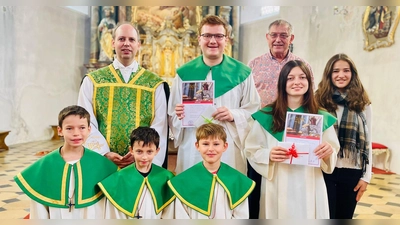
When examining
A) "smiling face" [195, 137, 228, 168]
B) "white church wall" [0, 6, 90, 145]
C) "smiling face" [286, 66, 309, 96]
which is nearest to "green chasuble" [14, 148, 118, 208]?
"smiling face" [195, 137, 228, 168]

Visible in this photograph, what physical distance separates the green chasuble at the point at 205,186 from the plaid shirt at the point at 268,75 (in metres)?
1.14

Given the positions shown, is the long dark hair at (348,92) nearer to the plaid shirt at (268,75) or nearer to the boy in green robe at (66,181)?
the plaid shirt at (268,75)

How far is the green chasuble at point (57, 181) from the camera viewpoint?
7.22 feet

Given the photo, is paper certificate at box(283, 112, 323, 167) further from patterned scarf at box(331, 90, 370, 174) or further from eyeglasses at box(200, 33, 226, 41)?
eyeglasses at box(200, 33, 226, 41)

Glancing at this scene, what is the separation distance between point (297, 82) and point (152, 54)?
11785 millimetres

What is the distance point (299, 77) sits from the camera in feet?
7.83

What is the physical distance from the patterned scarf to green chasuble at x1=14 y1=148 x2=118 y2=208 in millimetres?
1991

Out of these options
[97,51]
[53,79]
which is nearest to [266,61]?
[53,79]

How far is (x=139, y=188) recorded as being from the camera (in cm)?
225

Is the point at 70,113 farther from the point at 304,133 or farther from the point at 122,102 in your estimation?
the point at 304,133

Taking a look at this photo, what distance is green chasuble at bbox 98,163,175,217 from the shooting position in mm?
2221

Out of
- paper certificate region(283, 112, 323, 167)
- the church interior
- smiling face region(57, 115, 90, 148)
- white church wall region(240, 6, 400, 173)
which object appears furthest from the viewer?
white church wall region(240, 6, 400, 173)

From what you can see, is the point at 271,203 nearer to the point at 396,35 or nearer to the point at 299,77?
the point at 299,77

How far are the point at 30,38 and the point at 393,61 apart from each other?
11.2 meters
